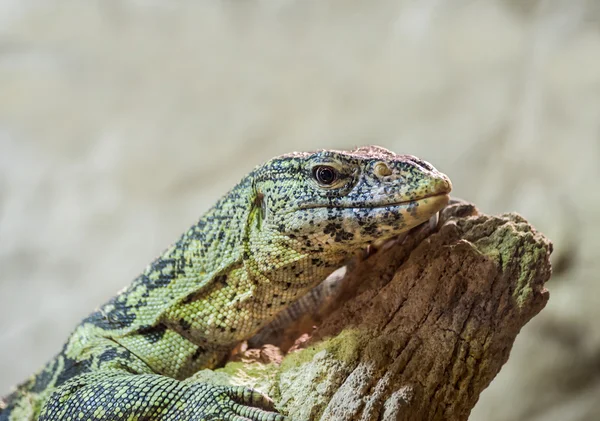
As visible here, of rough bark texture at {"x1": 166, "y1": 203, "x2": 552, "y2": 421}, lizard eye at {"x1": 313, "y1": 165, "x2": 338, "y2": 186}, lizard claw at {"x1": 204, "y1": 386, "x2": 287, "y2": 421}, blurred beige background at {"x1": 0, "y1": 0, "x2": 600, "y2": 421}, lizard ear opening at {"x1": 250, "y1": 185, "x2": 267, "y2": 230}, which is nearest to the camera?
lizard claw at {"x1": 204, "y1": 386, "x2": 287, "y2": 421}

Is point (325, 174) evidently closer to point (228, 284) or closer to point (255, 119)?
point (228, 284)

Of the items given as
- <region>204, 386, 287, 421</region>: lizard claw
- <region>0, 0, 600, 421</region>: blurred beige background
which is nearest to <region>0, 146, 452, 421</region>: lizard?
<region>204, 386, 287, 421</region>: lizard claw

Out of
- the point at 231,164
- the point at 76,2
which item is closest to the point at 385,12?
the point at 231,164

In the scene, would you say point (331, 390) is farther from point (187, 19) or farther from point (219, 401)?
point (187, 19)

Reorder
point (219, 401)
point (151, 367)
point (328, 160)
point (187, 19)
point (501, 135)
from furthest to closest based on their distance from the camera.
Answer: point (187, 19) → point (501, 135) → point (151, 367) → point (328, 160) → point (219, 401)

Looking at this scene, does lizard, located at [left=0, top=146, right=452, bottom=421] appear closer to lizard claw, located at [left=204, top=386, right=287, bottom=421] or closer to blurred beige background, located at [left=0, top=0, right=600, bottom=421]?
lizard claw, located at [left=204, top=386, right=287, bottom=421]

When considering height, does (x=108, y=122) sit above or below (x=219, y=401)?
above

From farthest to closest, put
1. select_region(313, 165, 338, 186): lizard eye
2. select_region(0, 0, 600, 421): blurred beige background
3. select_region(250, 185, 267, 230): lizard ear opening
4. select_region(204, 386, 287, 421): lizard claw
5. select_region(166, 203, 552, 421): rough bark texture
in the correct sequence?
1. select_region(0, 0, 600, 421): blurred beige background
2. select_region(250, 185, 267, 230): lizard ear opening
3. select_region(313, 165, 338, 186): lizard eye
4. select_region(166, 203, 552, 421): rough bark texture
5. select_region(204, 386, 287, 421): lizard claw
